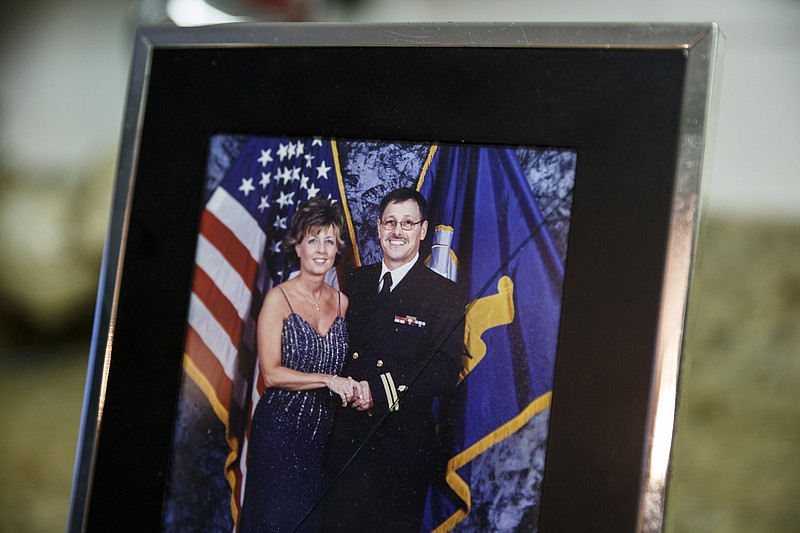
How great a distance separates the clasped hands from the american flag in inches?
2.7

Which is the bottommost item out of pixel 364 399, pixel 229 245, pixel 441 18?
pixel 364 399

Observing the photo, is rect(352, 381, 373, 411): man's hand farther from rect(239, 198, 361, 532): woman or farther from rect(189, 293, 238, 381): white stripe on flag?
rect(189, 293, 238, 381): white stripe on flag

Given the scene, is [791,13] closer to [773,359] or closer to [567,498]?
[773,359]

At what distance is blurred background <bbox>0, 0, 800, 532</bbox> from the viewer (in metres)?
1.14

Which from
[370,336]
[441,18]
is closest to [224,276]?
[370,336]

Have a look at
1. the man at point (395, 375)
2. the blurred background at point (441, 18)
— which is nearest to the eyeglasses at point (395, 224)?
the man at point (395, 375)

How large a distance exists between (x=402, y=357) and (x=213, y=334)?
16 centimetres

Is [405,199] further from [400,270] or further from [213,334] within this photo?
[213,334]

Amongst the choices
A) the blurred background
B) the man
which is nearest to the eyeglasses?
the man

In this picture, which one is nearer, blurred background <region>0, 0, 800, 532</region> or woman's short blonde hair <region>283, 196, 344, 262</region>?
woman's short blonde hair <region>283, 196, 344, 262</region>

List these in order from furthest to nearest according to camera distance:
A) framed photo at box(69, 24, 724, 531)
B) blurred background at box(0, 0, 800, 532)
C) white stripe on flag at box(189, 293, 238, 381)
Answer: blurred background at box(0, 0, 800, 532), white stripe on flag at box(189, 293, 238, 381), framed photo at box(69, 24, 724, 531)

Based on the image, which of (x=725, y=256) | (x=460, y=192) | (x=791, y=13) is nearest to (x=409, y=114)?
(x=460, y=192)

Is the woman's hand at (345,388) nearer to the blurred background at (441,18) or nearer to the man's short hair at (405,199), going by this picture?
the man's short hair at (405,199)

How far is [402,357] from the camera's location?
0.54 meters
